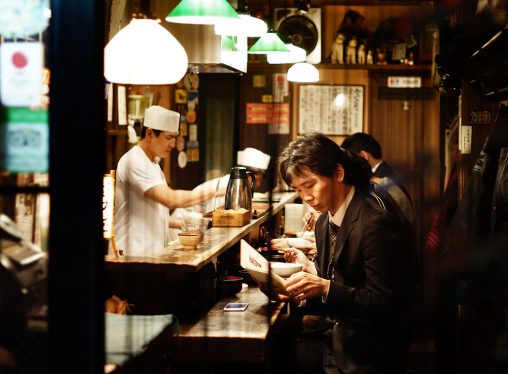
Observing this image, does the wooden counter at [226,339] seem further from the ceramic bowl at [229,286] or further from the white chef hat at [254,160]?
the white chef hat at [254,160]

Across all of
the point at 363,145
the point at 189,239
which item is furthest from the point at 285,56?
the point at 189,239

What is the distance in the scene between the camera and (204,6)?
4.11 meters

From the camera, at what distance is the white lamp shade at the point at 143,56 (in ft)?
13.8

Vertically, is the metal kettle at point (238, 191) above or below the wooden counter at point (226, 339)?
above

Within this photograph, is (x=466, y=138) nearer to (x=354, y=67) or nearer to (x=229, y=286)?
(x=229, y=286)

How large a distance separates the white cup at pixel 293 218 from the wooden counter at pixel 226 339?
276 centimetres

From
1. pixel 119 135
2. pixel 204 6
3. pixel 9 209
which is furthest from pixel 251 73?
pixel 9 209

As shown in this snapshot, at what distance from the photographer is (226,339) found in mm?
3859

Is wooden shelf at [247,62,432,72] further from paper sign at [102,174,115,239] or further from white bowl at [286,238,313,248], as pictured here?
paper sign at [102,174,115,239]

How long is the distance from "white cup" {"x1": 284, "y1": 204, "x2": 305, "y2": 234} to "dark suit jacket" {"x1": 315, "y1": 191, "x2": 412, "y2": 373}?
342cm

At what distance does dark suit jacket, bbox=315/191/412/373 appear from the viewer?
338cm

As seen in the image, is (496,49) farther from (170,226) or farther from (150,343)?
(170,226)

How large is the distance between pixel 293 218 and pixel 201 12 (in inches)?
129

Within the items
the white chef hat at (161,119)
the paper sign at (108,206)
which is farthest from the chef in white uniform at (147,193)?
the paper sign at (108,206)
